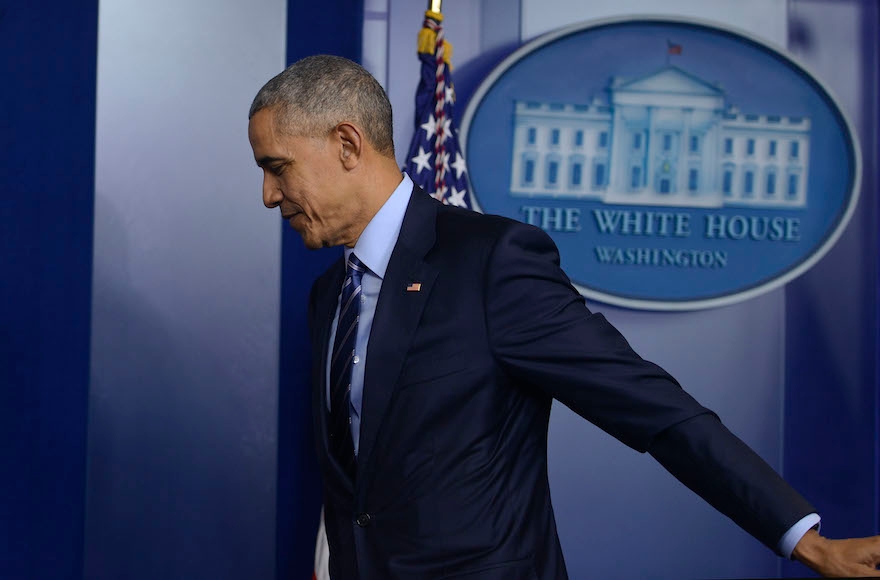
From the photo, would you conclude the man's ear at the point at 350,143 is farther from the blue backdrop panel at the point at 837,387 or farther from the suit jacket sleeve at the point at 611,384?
the blue backdrop panel at the point at 837,387

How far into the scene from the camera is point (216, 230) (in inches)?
95.2

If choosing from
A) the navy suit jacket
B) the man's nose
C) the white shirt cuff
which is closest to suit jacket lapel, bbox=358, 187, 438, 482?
the navy suit jacket

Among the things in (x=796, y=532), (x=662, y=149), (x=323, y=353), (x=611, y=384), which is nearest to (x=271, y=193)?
(x=323, y=353)

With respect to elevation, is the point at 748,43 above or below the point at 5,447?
above

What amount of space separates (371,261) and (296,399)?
1.13m

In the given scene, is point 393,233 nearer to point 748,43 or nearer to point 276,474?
point 276,474

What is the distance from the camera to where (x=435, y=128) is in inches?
101

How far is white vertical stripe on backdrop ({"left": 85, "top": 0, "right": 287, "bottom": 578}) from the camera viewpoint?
237 cm

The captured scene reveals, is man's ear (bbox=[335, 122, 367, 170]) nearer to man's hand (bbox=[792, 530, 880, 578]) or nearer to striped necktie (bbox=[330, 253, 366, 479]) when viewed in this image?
striped necktie (bbox=[330, 253, 366, 479])

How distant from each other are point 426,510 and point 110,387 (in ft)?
4.34

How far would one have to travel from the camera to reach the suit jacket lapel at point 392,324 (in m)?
1.33

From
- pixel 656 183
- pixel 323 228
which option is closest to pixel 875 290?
pixel 656 183

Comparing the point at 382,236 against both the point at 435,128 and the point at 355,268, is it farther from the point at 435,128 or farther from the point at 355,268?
the point at 435,128

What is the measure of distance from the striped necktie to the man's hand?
2.14 ft
